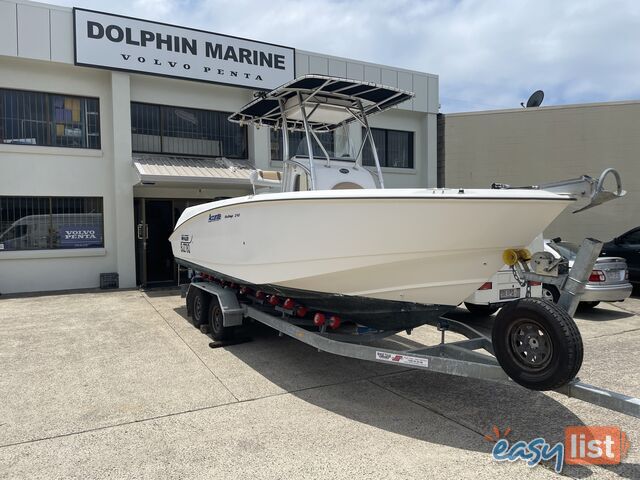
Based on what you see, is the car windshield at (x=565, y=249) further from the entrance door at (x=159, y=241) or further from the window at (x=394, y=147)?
the entrance door at (x=159, y=241)

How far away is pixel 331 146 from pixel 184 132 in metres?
7.24

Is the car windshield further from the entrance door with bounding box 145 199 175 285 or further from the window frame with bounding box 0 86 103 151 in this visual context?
the window frame with bounding box 0 86 103 151

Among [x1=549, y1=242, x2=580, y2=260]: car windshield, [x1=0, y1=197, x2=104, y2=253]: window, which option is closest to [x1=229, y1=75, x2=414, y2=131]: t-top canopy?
[x1=549, y1=242, x2=580, y2=260]: car windshield

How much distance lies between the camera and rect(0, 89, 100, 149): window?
1042 cm

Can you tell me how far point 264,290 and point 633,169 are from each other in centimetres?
1256

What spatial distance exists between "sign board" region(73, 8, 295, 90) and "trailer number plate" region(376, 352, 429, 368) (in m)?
9.67

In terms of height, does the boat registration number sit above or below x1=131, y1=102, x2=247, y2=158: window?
below

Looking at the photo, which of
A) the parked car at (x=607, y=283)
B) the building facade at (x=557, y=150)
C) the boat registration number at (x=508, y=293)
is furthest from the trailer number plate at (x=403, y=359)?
the building facade at (x=557, y=150)

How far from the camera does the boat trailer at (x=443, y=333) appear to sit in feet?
10.8

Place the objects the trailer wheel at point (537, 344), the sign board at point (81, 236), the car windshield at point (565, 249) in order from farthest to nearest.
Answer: the sign board at point (81, 236) < the car windshield at point (565, 249) < the trailer wheel at point (537, 344)

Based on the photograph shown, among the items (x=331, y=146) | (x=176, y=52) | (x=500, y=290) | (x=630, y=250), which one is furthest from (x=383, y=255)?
(x=176, y=52)

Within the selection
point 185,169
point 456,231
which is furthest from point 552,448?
point 185,169

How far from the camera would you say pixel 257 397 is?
4.38 m

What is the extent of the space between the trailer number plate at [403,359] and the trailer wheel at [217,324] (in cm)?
258
